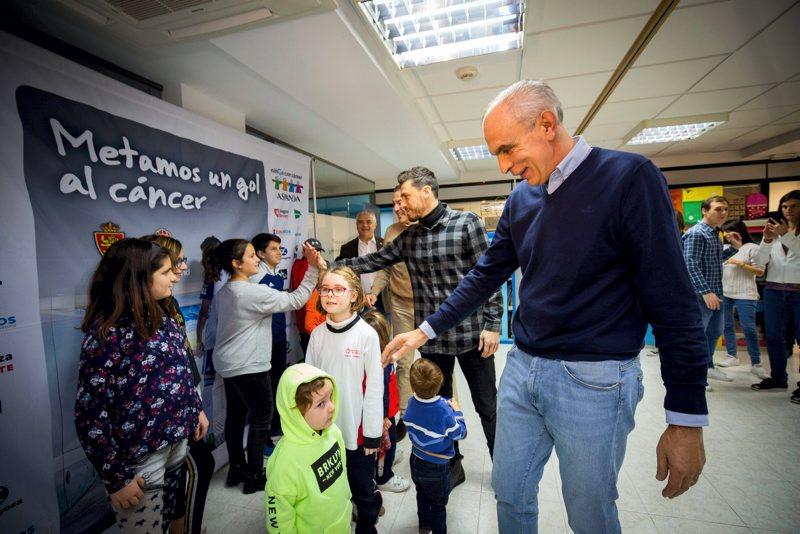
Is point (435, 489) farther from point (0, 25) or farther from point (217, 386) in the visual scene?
point (0, 25)

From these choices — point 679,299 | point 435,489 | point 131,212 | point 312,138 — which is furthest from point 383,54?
point 435,489

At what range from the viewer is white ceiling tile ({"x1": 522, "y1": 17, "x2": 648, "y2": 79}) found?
2.22 m

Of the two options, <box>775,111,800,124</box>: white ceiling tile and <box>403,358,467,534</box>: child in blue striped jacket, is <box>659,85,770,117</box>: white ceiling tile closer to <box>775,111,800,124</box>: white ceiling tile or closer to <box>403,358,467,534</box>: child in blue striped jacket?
<box>775,111,800,124</box>: white ceiling tile

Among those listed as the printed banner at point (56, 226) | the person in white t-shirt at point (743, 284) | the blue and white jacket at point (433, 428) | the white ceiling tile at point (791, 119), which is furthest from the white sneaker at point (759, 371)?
the printed banner at point (56, 226)

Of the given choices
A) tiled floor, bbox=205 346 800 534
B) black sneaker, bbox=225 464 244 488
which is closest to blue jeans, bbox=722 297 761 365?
tiled floor, bbox=205 346 800 534

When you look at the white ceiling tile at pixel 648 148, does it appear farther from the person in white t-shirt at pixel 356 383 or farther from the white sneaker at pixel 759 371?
the person in white t-shirt at pixel 356 383

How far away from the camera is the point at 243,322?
2.04 metres

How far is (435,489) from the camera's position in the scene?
1.52 m

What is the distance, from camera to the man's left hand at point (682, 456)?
830 mm

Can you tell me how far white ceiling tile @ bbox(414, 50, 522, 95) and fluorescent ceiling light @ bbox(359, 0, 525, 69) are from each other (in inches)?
4.0

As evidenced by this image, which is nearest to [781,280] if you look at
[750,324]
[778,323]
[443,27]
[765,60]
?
[778,323]

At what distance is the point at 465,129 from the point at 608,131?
206 cm

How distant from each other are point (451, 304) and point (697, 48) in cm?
300

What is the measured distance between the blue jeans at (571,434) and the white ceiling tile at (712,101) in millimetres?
4022
